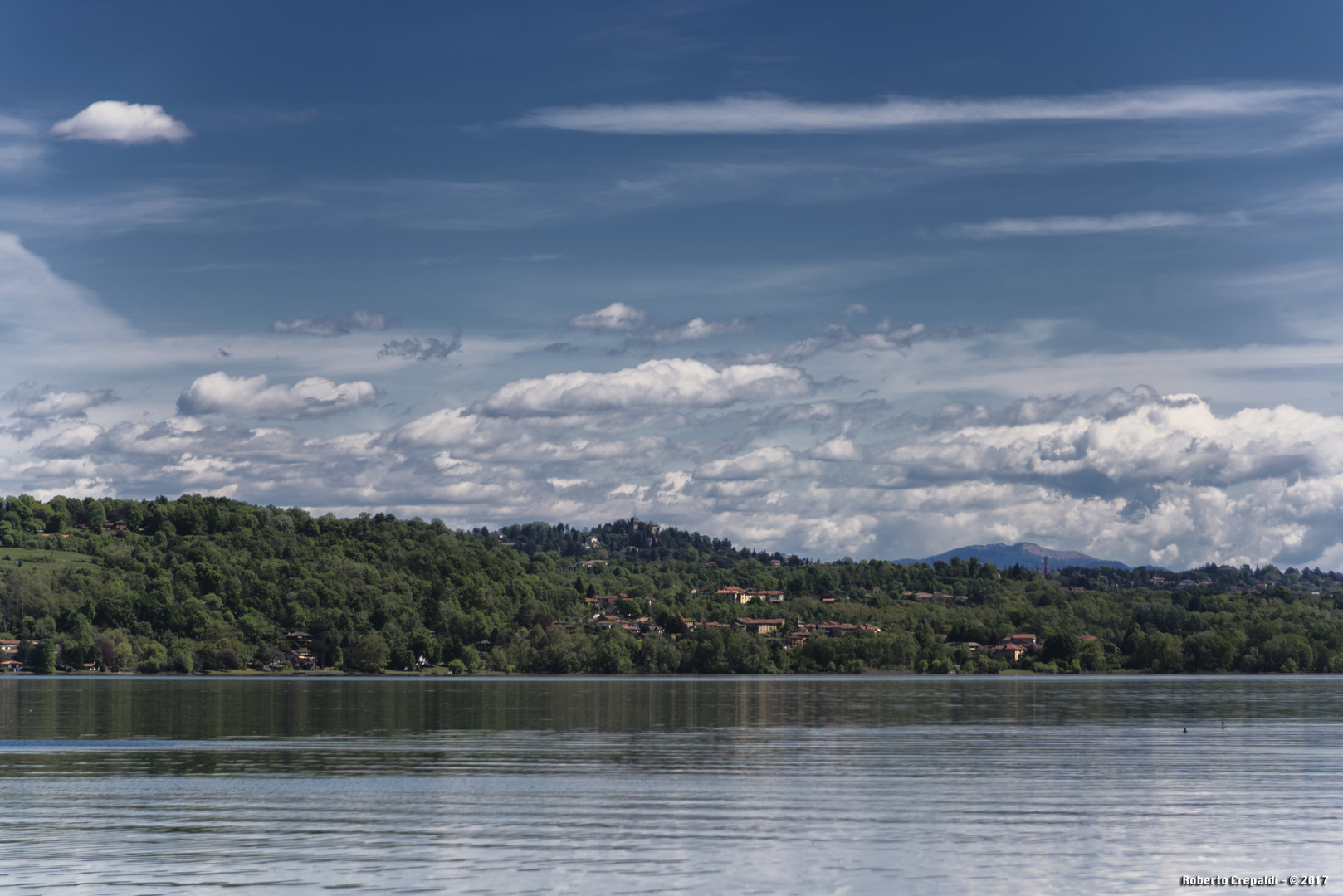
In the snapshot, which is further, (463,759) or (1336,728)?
(1336,728)

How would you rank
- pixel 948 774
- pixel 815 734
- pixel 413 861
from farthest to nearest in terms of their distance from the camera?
pixel 815 734 < pixel 948 774 < pixel 413 861

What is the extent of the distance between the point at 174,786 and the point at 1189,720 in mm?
70313

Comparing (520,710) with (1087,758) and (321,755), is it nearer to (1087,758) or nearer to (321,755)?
(321,755)

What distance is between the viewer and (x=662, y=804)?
4359 centimetres

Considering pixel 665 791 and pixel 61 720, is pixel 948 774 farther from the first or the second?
pixel 61 720

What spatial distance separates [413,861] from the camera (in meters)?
32.5

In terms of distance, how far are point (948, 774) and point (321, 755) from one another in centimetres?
2963

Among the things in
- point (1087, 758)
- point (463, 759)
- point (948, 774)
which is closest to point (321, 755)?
point (463, 759)

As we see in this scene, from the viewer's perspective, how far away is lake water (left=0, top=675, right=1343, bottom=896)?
102ft

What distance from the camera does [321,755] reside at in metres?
61.9

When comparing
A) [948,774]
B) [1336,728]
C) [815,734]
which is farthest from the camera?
[1336,728]

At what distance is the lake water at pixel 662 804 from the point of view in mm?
31031

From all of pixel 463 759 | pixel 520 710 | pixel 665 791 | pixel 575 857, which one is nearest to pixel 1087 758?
pixel 665 791

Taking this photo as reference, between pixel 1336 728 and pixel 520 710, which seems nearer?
pixel 1336 728
